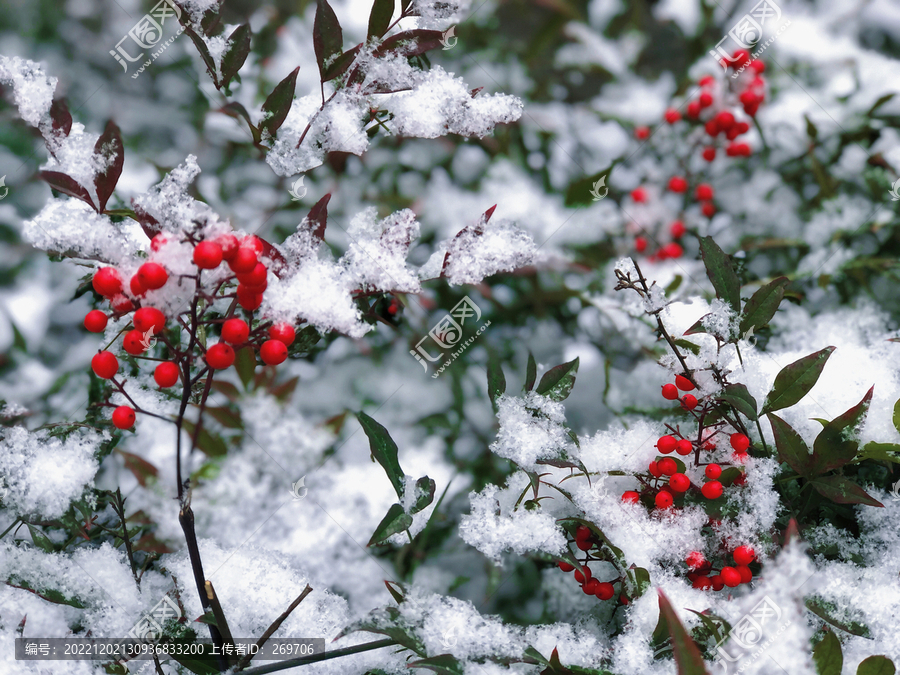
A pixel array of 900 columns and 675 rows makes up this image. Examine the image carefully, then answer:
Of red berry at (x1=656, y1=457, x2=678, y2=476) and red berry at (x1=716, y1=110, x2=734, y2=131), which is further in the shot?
red berry at (x1=716, y1=110, x2=734, y2=131)

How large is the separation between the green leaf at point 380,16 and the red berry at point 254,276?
282mm

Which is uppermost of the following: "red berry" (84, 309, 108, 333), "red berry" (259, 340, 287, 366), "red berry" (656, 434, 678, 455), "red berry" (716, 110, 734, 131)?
"red berry" (716, 110, 734, 131)

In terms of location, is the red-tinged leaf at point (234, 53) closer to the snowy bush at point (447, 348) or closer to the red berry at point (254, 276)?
the snowy bush at point (447, 348)

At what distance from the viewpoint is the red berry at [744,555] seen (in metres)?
0.52

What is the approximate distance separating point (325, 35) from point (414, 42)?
82mm

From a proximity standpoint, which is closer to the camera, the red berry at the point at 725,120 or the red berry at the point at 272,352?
the red berry at the point at 272,352

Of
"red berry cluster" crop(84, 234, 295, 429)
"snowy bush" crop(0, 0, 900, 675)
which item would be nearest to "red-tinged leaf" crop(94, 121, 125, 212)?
"snowy bush" crop(0, 0, 900, 675)

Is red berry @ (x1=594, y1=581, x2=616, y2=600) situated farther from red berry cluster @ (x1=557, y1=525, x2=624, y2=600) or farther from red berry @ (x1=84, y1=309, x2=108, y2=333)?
red berry @ (x1=84, y1=309, x2=108, y2=333)

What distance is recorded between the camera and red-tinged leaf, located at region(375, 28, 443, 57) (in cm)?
55

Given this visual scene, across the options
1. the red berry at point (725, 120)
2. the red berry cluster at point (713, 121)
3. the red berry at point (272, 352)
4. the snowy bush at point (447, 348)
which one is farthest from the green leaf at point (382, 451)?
the red berry at point (725, 120)

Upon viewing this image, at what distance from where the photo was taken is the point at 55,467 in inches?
22.8

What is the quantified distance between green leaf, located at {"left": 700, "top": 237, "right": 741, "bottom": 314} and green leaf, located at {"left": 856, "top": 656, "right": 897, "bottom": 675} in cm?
29

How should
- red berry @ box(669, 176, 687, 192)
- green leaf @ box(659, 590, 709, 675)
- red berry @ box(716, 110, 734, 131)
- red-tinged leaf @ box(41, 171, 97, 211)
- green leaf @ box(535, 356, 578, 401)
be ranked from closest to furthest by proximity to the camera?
green leaf @ box(659, 590, 709, 675), red-tinged leaf @ box(41, 171, 97, 211), green leaf @ box(535, 356, 578, 401), red berry @ box(716, 110, 734, 131), red berry @ box(669, 176, 687, 192)

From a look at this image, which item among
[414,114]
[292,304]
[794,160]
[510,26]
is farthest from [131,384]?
[510,26]
